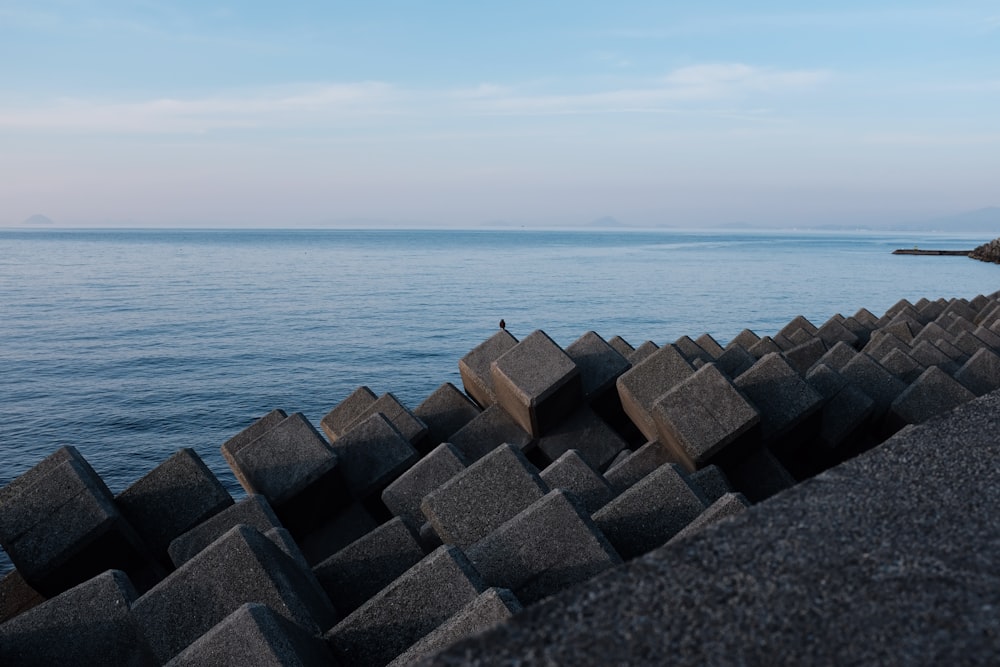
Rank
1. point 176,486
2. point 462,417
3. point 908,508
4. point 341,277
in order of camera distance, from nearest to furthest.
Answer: point 908,508, point 176,486, point 462,417, point 341,277

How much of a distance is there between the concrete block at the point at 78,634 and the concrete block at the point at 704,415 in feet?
9.83

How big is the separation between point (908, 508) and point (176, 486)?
439 cm

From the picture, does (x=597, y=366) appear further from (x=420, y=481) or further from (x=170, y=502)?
(x=170, y=502)

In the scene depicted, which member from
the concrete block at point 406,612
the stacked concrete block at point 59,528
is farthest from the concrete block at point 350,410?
the concrete block at point 406,612

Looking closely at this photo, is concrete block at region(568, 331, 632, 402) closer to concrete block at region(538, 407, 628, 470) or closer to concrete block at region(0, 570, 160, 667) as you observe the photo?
concrete block at region(538, 407, 628, 470)

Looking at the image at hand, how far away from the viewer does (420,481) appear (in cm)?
523

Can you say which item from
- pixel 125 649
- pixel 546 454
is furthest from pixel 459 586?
pixel 546 454

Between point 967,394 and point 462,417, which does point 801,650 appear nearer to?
point 967,394

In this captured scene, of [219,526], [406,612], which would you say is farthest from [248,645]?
[219,526]

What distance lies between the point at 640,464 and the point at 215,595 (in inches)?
112

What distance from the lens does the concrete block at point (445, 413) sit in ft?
24.1

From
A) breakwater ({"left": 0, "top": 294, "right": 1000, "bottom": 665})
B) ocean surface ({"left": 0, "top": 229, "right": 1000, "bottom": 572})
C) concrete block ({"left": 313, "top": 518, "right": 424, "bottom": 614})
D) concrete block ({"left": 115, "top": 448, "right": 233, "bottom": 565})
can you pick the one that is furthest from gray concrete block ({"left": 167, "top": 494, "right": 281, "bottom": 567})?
ocean surface ({"left": 0, "top": 229, "right": 1000, "bottom": 572})

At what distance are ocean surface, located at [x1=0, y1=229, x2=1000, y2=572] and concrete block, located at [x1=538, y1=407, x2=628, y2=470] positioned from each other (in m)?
6.99

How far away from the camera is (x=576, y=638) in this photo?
152cm
